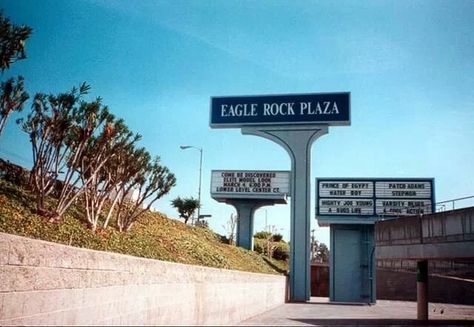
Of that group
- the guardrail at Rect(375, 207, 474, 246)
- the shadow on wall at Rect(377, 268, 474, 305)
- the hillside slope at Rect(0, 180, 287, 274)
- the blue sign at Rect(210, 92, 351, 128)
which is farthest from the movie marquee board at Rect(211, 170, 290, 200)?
the shadow on wall at Rect(377, 268, 474, 305)

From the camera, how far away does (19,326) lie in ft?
17.9

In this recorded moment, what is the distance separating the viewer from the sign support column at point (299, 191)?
3177 centimetres

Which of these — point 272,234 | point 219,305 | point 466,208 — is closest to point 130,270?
Result: point 219,305

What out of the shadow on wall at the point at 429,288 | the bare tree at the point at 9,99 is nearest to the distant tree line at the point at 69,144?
the bare tree at the point at 9,99

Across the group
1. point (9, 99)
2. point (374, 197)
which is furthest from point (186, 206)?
point (9, 99)

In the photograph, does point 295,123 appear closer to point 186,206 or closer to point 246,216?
point 246,216

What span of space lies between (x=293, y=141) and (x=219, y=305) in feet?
73.7

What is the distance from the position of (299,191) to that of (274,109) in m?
7.09

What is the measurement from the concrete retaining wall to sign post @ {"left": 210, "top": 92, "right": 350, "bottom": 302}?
20.8m

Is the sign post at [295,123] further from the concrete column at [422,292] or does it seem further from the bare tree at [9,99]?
the bare tree at [9,99]

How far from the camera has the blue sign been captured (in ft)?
109

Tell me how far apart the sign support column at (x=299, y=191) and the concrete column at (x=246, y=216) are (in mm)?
4357

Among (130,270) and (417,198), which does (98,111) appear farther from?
(417,198)

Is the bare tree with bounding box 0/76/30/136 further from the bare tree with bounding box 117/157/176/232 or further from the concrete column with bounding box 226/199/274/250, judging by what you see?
the concrete column with bounding box 226/199/274/250
